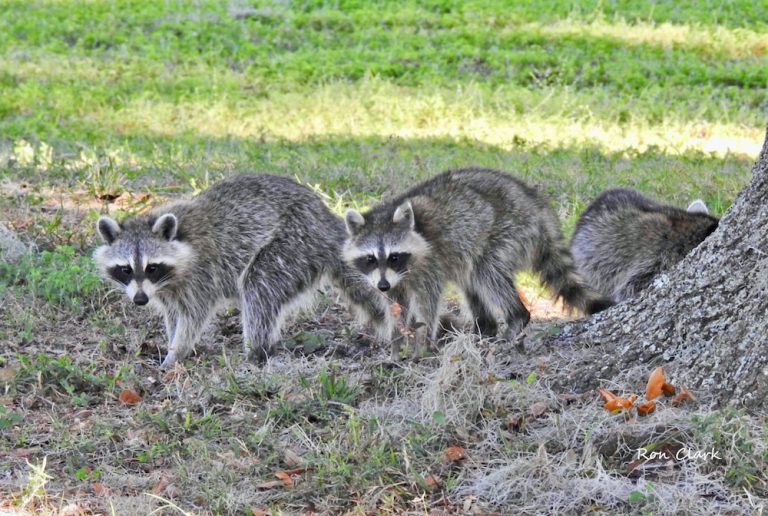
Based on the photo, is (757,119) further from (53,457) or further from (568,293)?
(53,457)

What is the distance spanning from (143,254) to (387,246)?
131 cm

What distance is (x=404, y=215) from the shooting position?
6.06m

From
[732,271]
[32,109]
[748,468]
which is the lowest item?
[32,109]

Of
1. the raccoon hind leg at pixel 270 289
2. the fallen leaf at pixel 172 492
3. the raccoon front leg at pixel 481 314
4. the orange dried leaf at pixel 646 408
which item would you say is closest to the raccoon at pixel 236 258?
the raccoon hind leg at pixel 270 289

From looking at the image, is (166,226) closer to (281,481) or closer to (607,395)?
→ (281,481)

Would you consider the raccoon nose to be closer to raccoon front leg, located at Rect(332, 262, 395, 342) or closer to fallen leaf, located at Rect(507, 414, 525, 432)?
raccoon front leg, located at Rect(332, 262, 395, 342)

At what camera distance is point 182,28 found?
46.8 ft

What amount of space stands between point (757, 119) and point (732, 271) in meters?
6.96

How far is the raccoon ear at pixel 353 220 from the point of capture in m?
6.16

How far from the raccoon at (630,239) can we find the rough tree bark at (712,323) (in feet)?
5.22

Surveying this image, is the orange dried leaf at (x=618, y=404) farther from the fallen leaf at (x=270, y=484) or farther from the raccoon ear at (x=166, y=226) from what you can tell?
the raccoon ear at (x=166, y=226)

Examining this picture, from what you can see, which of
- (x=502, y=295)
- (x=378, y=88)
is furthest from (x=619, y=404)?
(x=378, y=88)

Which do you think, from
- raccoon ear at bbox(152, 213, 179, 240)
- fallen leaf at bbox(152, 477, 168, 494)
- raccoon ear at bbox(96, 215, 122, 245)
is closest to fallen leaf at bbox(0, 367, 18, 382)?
raccoon ear at bbox(96, 215, 122, 245)

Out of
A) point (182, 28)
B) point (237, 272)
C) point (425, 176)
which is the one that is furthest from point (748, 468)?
point (182, 28)
